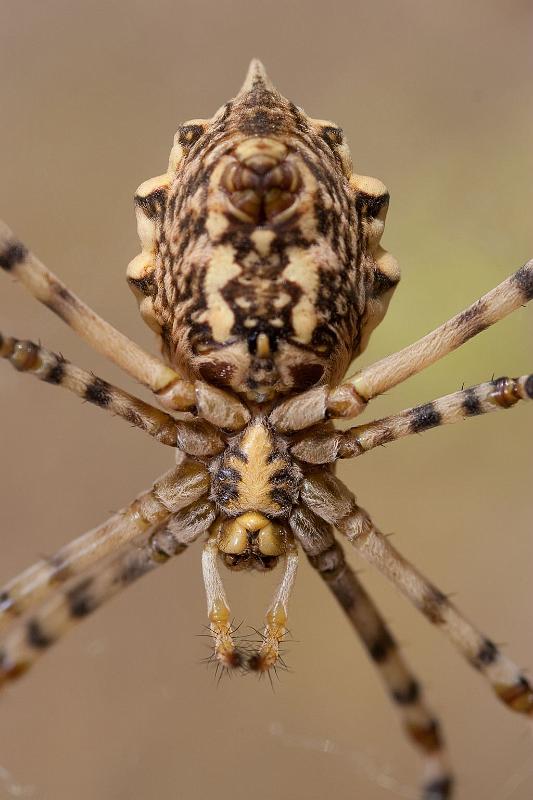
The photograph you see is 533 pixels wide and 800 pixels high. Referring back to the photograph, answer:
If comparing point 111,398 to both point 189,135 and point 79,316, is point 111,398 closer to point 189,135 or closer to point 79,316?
point 79,316

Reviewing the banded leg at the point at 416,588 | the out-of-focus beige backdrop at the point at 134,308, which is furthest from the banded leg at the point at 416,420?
the out-of-focus beige backdrop at the point at 134,308

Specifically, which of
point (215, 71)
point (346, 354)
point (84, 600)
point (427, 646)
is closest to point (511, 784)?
point (427, 646)

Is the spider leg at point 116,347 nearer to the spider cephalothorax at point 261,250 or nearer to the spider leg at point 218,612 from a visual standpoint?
the spider cephalothorax at point 261,250

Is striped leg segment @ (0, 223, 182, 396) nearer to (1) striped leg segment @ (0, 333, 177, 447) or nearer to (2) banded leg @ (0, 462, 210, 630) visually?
(1) striped leg segment @ (0, 333, 177, 447)

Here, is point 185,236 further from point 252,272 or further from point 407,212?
point 407,212

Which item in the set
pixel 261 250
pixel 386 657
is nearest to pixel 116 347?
pixel 261 250

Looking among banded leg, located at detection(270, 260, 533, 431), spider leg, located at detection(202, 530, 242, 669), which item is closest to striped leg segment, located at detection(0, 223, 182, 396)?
banded leg, located at detection(270, 260, 533, 431)
